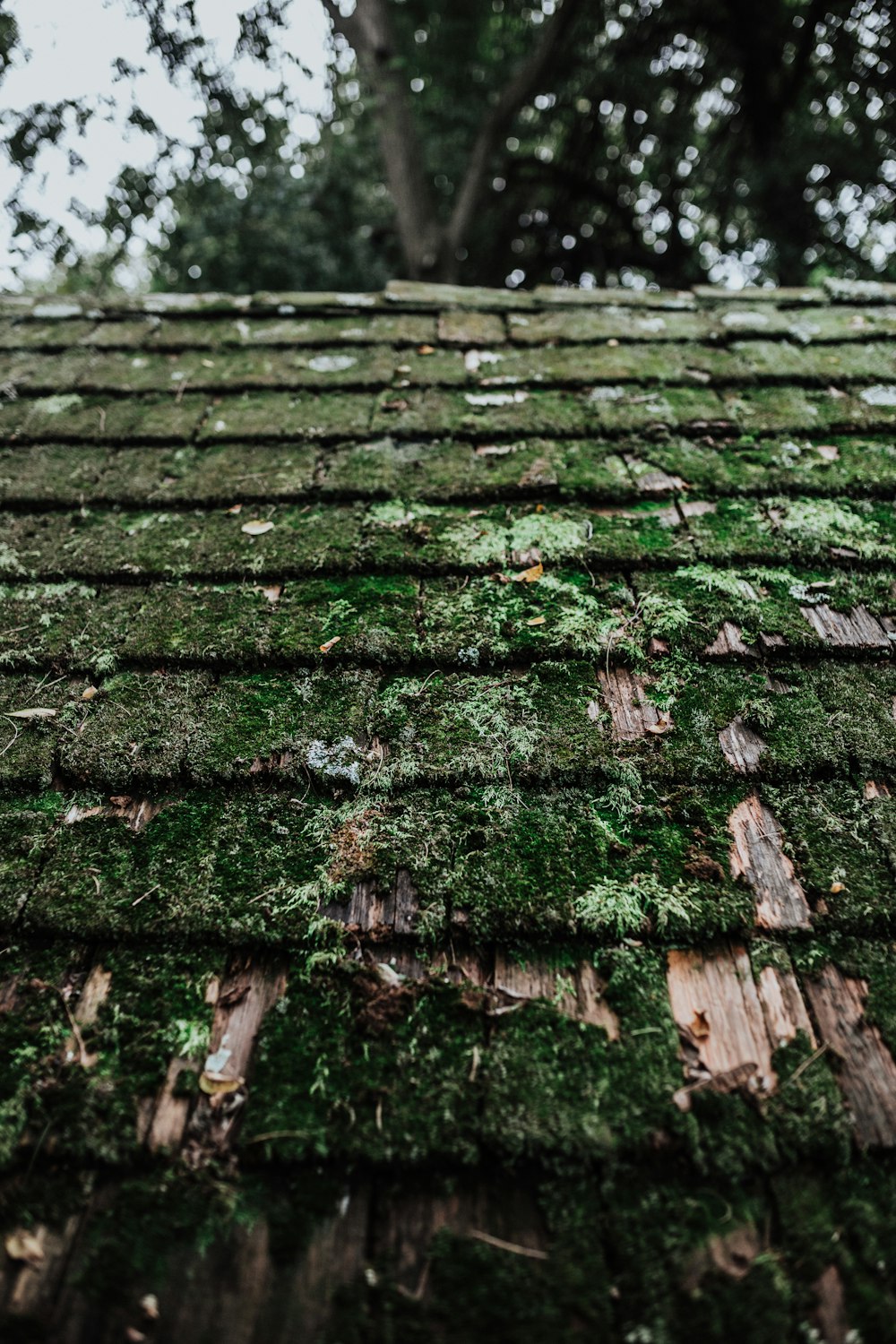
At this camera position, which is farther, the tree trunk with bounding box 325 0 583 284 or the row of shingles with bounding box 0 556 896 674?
the tree trunk with bounding box 325 0 583 284

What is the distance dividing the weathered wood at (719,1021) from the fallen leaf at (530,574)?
3.02ft

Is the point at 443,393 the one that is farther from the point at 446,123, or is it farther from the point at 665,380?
the point at 446,123

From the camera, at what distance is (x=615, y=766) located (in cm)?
127

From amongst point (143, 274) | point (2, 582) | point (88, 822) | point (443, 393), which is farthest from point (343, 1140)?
point (143, 274)

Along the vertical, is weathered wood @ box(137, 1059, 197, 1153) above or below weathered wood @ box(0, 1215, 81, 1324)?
above

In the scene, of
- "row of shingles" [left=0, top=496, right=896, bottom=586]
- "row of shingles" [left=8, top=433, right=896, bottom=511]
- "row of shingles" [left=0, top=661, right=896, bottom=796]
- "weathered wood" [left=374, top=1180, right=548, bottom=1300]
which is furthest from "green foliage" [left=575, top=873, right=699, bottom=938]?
"row of shingles" [left=8, top=433, right=896, bottom=511]

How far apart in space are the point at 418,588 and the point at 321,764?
1.83 feet

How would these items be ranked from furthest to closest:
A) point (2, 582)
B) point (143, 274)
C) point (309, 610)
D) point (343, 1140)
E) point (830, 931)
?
point (143, 274)
point (2, 582)
point (309, 610)
point (830, 931)
point (343, 1140)

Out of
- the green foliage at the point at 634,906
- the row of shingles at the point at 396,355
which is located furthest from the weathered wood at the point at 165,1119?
the row of shingles at the point at 396,355

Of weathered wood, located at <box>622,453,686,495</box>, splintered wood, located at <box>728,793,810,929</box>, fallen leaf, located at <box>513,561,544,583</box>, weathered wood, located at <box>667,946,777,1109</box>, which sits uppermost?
weathered wood, located at <box>622,453,686,495</box>

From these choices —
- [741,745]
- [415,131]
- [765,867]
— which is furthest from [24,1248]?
[415,131]

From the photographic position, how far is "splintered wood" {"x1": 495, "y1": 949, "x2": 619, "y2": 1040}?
987 mm

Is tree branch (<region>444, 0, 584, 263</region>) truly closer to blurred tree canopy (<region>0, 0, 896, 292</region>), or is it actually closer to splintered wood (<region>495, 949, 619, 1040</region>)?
blurred tree canopy (<region>0, 0, 896, 292</region>)

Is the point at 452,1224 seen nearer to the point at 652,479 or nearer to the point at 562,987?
the point at 562,987
